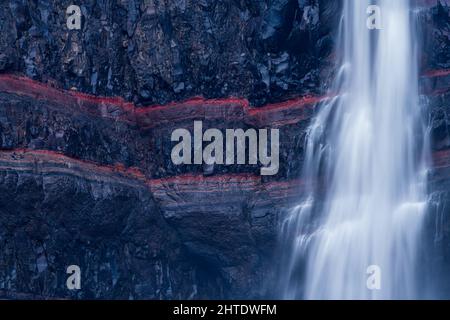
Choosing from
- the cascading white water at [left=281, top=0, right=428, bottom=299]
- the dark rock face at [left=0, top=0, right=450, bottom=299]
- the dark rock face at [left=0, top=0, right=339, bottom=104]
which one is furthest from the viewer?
the dark rock face at [left=0, top=0, right=339, bottom=104]

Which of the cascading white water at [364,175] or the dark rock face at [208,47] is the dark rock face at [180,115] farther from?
the cascading white water at [364,175]

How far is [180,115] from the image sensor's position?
18312 millimetres

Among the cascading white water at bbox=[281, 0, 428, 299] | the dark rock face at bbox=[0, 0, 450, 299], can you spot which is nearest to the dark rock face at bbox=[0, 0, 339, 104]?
the dark rock face at bbox=[0, 0, 450, 299]

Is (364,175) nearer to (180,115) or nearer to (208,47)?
(180,115)

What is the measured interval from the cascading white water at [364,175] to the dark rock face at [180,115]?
358mm

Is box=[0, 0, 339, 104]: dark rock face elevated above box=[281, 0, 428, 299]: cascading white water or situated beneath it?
elevated above

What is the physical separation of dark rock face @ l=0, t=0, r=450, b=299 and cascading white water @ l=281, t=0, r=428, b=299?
14.1 inches

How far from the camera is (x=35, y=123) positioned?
16.9 metres

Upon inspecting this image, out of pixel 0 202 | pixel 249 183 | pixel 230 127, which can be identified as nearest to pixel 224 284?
pixel 249 183

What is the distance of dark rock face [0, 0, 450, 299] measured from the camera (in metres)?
17.5

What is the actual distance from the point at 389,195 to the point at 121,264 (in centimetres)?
603

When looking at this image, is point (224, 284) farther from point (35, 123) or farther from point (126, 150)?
point (35, 123)

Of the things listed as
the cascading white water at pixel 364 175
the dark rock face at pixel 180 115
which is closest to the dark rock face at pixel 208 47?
the dark rock face at pixel 180 115

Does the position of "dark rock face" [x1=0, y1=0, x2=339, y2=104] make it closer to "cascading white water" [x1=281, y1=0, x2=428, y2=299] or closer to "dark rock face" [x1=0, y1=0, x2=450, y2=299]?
"dark rock face" [x1=0, y1=0, x2=450, y2=299]
